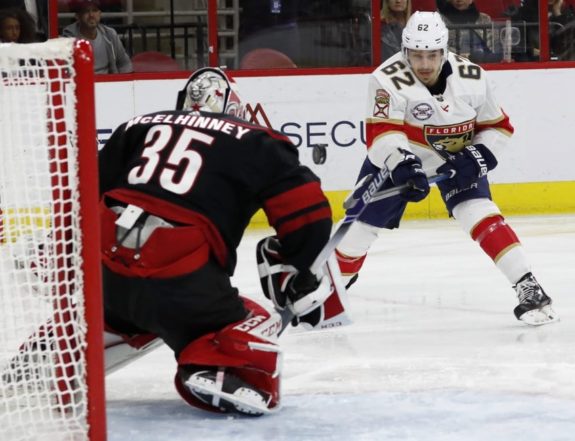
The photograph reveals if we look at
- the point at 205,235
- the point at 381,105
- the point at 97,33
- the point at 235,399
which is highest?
the point at 97,33

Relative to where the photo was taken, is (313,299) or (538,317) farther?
(538,317)

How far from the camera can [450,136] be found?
13.0ft

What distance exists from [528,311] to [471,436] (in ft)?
4.11

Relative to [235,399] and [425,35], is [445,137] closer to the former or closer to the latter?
[425,35]

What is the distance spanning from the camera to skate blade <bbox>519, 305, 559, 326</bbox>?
3717 mm

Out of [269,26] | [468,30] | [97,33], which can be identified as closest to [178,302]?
[97,33]

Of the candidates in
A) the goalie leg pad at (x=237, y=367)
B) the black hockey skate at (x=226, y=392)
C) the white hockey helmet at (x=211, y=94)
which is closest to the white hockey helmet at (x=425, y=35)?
the white hockey helmet at (x=211, y=94)

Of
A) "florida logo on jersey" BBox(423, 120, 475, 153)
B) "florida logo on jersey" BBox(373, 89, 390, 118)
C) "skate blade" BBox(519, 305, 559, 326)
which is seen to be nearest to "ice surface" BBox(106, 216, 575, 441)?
"skate blade" BBox(519, 305, 559, 326)

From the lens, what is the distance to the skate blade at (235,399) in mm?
2635

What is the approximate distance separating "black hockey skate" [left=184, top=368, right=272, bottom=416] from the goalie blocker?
206mm

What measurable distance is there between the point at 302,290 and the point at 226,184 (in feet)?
0.94

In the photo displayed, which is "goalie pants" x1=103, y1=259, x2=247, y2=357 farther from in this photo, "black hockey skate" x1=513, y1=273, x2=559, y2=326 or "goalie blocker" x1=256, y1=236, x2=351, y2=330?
"black hockey skate" x1=513, y1=273, x2=559, y2=326

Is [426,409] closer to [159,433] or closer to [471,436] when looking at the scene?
[471,436]

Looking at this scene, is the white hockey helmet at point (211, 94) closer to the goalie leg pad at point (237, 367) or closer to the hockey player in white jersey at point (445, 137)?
the goalie leg pad at point (237, 367)
